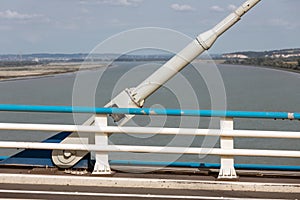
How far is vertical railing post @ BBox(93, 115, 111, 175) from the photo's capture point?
23.2 feet

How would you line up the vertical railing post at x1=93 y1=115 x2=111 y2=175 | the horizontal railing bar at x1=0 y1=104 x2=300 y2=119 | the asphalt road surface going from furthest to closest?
the vertical railing post at x1=93 y1=115 x2=111 y2=175 < the horizontal railing bar at x1=0 y1=104 x2=300 y2=119 < the asphalt road surface

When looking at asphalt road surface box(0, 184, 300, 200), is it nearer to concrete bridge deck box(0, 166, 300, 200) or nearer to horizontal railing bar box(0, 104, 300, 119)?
concrete bridge deck box(0, 166, 300, 200)

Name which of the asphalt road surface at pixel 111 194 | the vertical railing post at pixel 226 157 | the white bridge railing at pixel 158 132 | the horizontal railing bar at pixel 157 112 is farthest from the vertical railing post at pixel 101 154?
the vertical railing post at pixel 226 157

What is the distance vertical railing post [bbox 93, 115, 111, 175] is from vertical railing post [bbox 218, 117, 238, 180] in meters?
1.47

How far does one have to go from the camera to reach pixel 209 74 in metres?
7.89

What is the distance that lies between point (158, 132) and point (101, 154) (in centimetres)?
85

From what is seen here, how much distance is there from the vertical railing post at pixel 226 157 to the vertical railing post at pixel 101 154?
1467mm

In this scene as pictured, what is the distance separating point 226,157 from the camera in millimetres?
6988

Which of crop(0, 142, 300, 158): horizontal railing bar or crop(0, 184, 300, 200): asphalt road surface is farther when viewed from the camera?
crop(0, 142, 300, 158): horizontal railing bar

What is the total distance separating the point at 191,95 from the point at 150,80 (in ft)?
2.42

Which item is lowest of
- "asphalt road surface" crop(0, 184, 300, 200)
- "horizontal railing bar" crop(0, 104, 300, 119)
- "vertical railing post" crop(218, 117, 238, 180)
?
"asphalt road surface" crop(0, 184, 300, 200)

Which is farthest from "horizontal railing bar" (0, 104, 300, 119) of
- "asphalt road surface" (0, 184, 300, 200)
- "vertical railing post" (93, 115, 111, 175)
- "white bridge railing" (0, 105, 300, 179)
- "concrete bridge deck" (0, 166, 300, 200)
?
"asphalt road surface" (0, 184, 300, 200)

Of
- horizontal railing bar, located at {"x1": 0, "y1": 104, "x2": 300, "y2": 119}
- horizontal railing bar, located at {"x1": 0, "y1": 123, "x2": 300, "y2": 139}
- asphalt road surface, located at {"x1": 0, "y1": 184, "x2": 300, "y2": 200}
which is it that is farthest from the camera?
horizontal railing bar, located at {"x1": 0, "y1": 104, "x2": 300, "y2": 119}

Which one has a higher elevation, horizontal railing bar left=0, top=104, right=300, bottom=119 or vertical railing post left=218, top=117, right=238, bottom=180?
horizontal railing bar left=0, top=104, right=300, bottom=119
